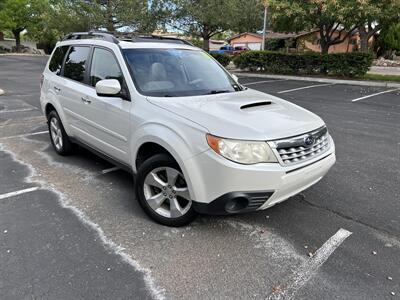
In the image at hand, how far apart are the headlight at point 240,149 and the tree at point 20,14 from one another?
45455 millimetres

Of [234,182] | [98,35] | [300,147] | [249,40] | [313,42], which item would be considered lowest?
[234,182]

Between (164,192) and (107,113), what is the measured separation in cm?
120

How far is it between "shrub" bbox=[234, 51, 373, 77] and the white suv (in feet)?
46.6

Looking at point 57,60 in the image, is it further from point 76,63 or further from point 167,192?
point 167,192

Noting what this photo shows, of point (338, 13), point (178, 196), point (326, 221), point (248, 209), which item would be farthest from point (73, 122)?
point (338, 13)

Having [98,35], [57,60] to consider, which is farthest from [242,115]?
[57,60]

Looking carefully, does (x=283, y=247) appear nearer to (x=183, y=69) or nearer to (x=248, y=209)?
(x=248, y=209)

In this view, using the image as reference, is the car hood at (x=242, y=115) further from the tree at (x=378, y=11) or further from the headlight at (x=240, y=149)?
the tree at (x=378, y=11)

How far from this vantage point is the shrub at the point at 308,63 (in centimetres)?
1675

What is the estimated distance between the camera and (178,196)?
11.1 feet

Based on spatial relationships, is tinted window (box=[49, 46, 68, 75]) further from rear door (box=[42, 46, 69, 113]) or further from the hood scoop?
the hood scoop

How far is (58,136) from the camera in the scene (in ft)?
18.1

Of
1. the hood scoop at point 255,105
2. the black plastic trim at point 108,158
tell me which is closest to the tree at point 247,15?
the black plastic trim at point 108,158

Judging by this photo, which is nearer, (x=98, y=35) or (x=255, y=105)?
(x=255, y=105)
